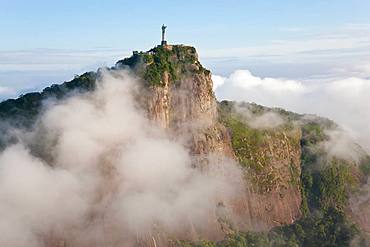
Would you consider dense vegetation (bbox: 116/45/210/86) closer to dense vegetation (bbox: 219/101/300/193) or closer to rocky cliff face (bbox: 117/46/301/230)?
rocky cliff face (bbox: 117/46/301/230)

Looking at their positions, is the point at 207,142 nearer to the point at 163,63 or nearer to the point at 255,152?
the point at 255,152

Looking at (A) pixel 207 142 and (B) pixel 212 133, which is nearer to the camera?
(A) pixel 207 142

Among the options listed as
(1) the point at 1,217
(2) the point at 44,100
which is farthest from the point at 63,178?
(2) the point at 44,100

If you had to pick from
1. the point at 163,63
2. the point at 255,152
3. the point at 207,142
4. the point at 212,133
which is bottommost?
the point at 255,152

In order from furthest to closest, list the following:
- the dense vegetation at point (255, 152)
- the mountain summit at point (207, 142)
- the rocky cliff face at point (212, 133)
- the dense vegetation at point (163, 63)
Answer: the dense vegetation at point (255, 152), the rocky cliff face at point (212, 133), the dense vegetation at point (163, 63), the mountain summit at point (207, 142)

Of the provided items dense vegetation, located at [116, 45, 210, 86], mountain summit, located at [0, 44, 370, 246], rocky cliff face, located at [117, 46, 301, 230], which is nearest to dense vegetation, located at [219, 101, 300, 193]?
rocky cliff face, located at [117, 46, 301, 230]

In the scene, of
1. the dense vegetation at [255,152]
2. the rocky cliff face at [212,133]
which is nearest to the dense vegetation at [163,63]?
the rocky cliff face at [212,133]

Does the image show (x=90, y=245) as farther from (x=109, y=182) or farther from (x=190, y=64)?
(x=190, y=64)

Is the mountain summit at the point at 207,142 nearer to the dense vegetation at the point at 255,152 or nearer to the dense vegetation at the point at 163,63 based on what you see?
the dense vegetation at the point at 163,63

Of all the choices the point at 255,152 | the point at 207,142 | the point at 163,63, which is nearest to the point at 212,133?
the point at 207,142
